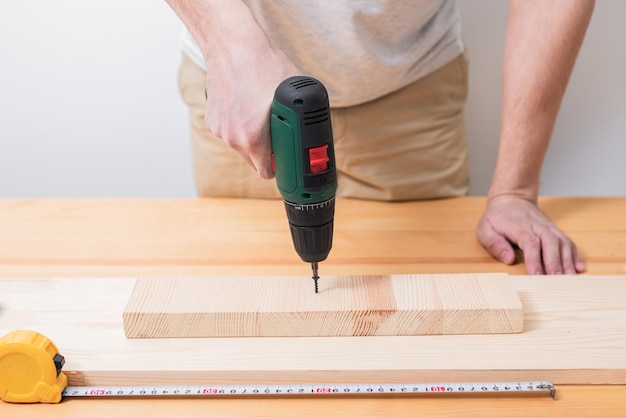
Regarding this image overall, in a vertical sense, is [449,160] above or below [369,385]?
below

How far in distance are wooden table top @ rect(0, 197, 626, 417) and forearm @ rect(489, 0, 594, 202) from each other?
0.12 m

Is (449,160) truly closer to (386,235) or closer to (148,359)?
(386,235)

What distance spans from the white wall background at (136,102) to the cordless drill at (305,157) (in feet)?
3.91

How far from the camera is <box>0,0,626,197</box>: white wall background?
210 centimetres

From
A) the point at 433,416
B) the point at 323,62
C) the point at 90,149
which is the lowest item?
the point at 90,149

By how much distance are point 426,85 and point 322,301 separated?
83cm

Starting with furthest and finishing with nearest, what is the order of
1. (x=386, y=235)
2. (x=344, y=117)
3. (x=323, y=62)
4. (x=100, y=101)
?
(x=100, y=101)
(x=344, y=117)
(x=323, y=62)
(x=386, y=235)

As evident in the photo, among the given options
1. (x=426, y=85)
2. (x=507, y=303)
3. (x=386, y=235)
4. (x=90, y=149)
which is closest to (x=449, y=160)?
(x=426, y=85)

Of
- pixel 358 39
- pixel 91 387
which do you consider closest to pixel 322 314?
pixel 91 387

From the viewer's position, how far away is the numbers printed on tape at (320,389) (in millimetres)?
1013

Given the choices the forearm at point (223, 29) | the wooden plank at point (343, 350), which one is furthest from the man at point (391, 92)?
the wooden plank at point (343, 350)

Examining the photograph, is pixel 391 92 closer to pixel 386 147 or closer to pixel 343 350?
pixel 386 147

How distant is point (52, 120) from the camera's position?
2328 millimetres

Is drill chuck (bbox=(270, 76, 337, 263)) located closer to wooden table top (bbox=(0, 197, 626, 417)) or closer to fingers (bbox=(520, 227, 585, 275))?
wooden table top (bbox=(0, 197, 626, 417))
